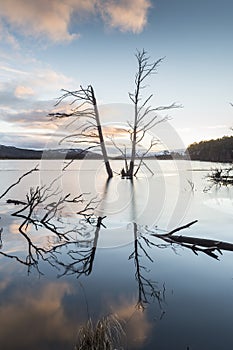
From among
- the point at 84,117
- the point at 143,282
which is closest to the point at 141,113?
the point at 84,117

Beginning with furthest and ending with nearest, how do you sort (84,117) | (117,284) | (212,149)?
(212,149) < (84,117) < (117,284)

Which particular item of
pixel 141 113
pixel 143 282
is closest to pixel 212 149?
pixel 141 113

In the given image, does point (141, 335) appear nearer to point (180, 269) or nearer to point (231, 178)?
point (180, 269)

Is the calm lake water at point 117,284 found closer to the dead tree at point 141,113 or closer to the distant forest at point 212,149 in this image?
the dead tree at point 141,113

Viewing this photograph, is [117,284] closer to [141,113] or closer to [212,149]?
[141,113]

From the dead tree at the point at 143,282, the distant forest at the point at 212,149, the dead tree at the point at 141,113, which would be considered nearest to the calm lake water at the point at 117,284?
the dead tree at the point at 143,282

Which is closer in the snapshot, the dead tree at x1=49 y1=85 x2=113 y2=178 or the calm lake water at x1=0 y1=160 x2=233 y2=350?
the calm lake water at x1=0 y1=160 x2=233 y2=350

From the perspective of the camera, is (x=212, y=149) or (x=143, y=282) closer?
(x=143, y=282)

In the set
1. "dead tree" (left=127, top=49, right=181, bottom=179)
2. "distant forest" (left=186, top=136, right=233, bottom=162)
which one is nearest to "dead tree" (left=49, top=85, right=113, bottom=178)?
"dead tree" (left=127, top=49, right=181, bottom=179)

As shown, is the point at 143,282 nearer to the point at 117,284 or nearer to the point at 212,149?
the point at 117,284

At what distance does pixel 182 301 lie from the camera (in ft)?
Result: 10.4

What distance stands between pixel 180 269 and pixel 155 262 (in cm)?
43

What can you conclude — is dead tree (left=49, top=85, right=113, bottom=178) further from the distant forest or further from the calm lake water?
the distant forest

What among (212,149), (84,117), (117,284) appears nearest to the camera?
(117,284)
